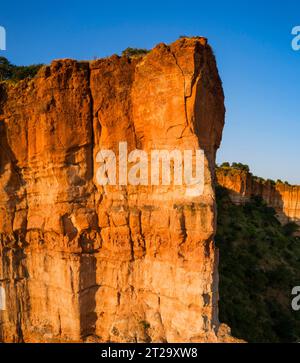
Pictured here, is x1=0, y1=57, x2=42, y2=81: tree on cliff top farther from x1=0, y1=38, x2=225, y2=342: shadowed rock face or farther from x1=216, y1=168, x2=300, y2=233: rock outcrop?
x1=216, y1=168, x2=300, y2=233: rock outcrop

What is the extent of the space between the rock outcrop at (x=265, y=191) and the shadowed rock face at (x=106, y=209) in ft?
75.9

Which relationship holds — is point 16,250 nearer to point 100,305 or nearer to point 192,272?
point 100,305

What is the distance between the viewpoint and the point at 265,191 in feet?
127

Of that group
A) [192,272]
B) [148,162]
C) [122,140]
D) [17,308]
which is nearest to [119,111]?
[122,140]

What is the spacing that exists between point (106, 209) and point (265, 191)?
31720 millimetres

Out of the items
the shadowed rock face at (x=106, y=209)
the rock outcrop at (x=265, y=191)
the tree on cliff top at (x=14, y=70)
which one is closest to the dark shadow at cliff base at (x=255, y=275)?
the rock outcrop at (x=265, y=191)

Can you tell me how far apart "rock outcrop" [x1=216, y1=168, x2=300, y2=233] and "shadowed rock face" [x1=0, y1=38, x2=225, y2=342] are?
23.1 meters

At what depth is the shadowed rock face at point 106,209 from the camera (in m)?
10.2

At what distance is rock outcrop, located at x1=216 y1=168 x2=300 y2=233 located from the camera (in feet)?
113

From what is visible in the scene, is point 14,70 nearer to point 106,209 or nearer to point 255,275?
point 106,209

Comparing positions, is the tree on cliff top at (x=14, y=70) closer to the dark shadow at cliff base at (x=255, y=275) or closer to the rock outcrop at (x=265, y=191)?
the dark shadow at cliff base at (x=255, y=275)

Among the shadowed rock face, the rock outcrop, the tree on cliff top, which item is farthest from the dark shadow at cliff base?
the tree on cliff top

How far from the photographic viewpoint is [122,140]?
37.1 feet

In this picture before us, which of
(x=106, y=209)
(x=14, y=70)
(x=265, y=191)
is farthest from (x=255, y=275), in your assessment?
(x=14, y=70)
